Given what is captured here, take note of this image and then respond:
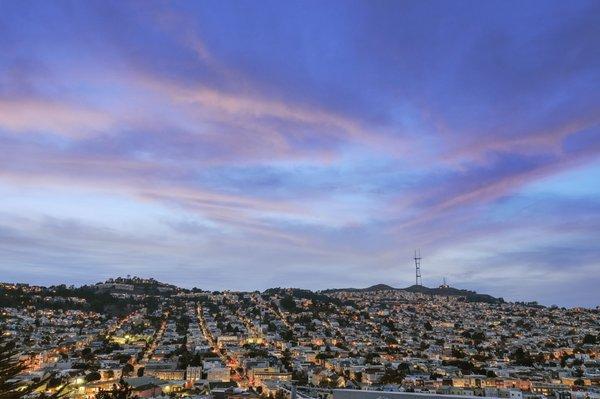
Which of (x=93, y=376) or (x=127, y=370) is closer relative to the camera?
(x=93, y=376)

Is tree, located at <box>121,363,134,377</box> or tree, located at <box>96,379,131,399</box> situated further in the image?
tree, located at <box>121,363,134,377</box>

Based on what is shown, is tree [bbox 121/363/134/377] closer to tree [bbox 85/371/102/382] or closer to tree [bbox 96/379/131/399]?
tree [bbox 85/371/102/382]

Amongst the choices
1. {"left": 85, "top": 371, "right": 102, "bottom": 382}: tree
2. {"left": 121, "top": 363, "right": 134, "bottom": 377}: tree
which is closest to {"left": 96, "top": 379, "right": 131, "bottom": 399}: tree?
{"left": 85, "top": 371, "right": 102, "bottom": 382}: tree

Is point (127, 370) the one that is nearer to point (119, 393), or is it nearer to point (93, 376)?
point (93, 376)

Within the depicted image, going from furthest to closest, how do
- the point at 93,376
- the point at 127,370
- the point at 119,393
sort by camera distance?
the point at 127,370
the point at 93,376
the point at 119,393

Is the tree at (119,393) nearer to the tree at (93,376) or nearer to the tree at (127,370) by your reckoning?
the tree at (93,376)

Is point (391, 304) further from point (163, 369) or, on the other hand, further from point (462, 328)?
point (163, 369)

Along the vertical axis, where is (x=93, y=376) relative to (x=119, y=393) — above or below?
below

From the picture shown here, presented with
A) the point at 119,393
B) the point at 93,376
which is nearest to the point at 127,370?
the point at 93,376

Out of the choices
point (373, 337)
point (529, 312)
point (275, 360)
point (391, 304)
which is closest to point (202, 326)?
point (373, 337)

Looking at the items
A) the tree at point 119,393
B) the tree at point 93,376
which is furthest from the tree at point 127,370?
the tree at point 119,393

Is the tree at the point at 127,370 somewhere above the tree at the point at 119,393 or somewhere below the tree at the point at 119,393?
below
